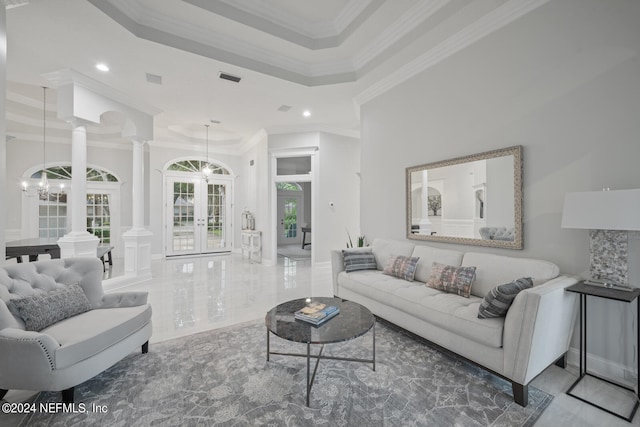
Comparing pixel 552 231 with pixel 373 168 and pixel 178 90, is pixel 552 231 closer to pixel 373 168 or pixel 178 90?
pixel 373 168

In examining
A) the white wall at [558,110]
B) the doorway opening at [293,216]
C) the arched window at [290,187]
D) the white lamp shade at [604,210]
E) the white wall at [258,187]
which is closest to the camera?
the white lamp shade at [604,210]

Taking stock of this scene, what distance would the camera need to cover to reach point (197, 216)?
8438 millimetres

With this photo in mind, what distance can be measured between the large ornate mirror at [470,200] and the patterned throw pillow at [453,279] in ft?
1.64

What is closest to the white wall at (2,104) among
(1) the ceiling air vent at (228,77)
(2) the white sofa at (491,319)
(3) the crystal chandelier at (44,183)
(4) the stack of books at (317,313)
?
(1) the ceiling air vent at (228,77)

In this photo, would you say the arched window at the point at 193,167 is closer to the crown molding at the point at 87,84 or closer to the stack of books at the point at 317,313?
the crown molding at the point at 87,84

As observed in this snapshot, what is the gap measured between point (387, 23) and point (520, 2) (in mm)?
1320

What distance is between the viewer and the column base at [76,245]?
4062 mm

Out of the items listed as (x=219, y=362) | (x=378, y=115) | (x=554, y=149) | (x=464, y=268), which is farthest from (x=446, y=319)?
(x=378, y=115)

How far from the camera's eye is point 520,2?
2.62 meters

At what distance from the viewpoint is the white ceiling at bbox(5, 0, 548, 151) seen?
2.99 m

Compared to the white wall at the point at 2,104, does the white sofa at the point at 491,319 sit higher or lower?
lower

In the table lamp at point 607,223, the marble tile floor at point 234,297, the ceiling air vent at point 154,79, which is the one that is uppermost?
the ceiling air vent at point 154,79

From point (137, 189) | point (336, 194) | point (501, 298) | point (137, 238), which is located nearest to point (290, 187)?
point (336, 194)

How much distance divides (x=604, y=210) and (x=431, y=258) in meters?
1.55
